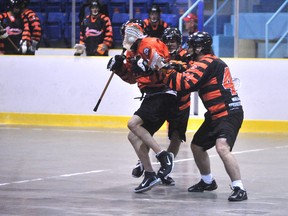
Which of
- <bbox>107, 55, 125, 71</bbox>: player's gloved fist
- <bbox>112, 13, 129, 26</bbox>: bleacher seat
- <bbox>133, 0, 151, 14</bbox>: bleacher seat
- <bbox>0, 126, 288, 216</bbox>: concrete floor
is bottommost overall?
<bbox>0, 126, 288, 216</bbox>: concrete floor

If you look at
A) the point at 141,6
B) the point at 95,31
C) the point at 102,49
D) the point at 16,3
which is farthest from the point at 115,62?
the point at 141,6

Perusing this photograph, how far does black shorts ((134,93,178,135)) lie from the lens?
32.6 ft

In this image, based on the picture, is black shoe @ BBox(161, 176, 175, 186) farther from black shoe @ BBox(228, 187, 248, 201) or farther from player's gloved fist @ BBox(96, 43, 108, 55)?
player's gloved fist @ BBox(96, 43, 108, 55)

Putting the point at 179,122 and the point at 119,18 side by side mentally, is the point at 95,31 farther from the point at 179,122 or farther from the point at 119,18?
the point at 179,122

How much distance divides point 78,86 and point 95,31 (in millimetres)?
1259

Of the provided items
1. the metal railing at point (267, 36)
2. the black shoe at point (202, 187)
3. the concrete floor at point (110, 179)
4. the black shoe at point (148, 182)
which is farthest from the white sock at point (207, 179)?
the metal railing at point (267, 36)

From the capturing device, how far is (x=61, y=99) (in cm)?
1747

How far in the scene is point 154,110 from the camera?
10008mm

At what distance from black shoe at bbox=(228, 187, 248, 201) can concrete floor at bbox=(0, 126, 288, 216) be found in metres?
0.06

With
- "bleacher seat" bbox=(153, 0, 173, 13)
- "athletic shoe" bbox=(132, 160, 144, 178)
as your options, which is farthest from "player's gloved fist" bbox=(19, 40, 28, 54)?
"athletic shoe" bbox=(132, 160, 144, 178)

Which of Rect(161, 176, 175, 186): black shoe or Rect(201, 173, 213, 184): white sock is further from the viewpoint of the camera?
Rect(161, 176, 175, 186): black shoe

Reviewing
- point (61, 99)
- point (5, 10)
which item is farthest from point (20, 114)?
point (5, 10)

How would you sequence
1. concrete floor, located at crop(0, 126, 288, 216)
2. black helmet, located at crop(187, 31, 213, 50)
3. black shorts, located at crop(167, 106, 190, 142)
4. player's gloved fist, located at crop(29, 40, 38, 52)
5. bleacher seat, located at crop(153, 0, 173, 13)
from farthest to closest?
bleacher seat, located at crop(153, 0, 173, 13) → player's gloved fist, located at crop(29, 40, 38, 52) → black shorts, located at crop(167, 106, 190, 142) → black helmet, located at crop(187, 31, 213, 50) → concrete floor, located at crop(0, 126, 288, 216)

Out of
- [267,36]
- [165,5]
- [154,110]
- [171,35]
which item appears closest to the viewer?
[154,110]
